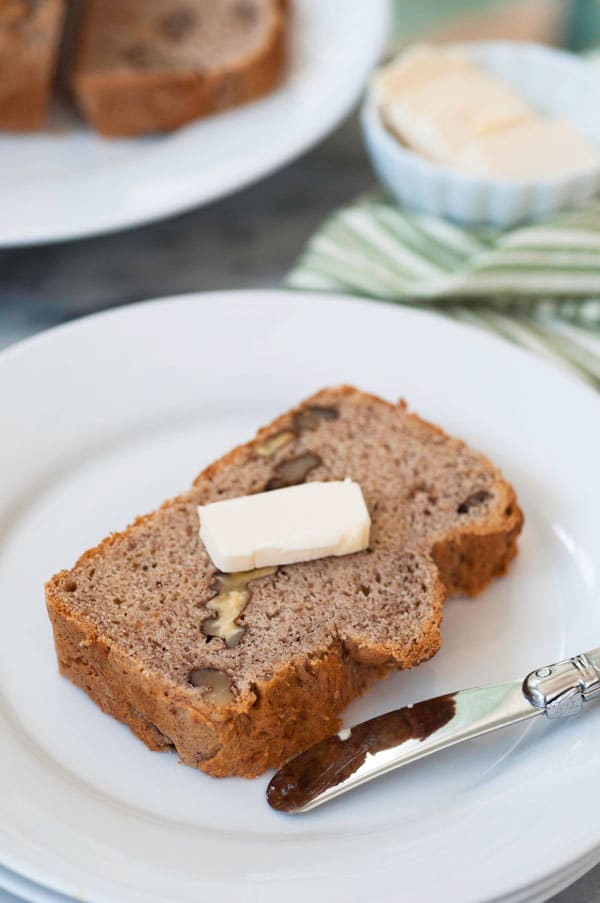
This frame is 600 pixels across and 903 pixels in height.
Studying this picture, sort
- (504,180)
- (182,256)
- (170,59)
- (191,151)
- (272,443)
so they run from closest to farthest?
(272,443)
(504,180)
(191,151)
(182,256)
(170,59)

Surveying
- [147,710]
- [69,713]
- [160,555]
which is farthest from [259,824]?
[160,555]

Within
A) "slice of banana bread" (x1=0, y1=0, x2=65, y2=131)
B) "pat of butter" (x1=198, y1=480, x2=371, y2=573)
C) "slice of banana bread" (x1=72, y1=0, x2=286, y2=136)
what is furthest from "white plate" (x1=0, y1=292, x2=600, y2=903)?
"slice of banana bread" (x1=0, y1=0, x2=65, y2=131)

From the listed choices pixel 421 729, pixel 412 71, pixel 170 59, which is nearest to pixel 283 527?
pixel 421 729

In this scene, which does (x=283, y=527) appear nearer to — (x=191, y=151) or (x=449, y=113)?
(x=191, y=151)

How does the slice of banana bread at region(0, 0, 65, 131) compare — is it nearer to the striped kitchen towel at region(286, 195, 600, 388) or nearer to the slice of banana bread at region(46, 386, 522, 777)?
the striped kitchen towel at region(286, 195, 600, 388)

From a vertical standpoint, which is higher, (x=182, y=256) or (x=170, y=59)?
(x=170, y=59)
